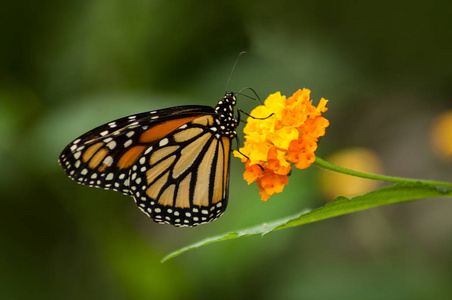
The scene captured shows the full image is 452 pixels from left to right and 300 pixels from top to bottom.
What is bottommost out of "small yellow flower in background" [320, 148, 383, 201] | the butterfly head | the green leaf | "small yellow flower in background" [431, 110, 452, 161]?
the green leaf

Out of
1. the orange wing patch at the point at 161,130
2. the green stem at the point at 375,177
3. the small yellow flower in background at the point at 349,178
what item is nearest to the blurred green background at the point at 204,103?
the small yellow flower in background at the point at 349,178

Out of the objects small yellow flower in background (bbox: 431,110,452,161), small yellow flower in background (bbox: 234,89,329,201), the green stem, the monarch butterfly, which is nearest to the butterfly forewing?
the monarch butterfly

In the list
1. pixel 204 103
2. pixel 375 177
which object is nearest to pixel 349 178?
pixel 204 103

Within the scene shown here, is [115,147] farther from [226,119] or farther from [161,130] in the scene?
[226,119]

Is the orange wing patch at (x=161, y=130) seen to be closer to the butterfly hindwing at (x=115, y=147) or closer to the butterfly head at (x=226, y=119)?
the butterfly hindwing at (x=115, y=147)

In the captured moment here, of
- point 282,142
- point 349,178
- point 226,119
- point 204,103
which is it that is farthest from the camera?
point 349,178

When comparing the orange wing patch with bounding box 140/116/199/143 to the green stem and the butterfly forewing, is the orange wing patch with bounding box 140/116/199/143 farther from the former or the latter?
the green stem

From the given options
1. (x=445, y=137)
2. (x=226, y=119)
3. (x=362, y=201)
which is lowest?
(x=362, y=201)

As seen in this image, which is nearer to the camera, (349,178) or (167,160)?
(167,160)
